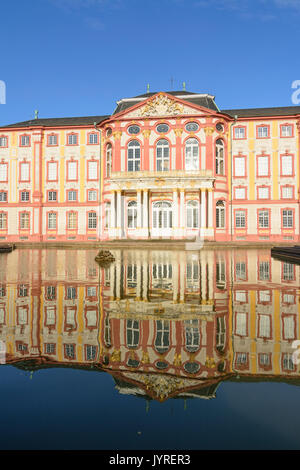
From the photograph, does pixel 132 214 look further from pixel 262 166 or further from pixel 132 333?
pixel 132 333

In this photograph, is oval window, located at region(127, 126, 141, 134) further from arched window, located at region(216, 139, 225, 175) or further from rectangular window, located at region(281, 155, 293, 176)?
rectangular window, located at region(281, 155, 293, 176)

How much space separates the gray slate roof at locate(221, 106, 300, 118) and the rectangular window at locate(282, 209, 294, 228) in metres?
10.6

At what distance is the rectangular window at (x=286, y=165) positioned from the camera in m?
38.7

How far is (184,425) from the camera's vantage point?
8.43 feet

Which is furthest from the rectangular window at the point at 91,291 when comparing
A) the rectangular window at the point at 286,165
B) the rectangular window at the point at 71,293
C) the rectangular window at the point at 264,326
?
the rectangular window at the point at 286,165

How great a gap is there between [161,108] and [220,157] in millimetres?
8359

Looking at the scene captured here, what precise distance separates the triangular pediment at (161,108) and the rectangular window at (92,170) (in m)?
6.70

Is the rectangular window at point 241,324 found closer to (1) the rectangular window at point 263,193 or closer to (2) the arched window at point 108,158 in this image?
(1) the rectangular window at point 263,193

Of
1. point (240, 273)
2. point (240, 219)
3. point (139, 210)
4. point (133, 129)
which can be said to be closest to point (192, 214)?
point (240, 219)

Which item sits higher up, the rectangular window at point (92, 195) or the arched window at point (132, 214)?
the rectangular window at point (92, 195)

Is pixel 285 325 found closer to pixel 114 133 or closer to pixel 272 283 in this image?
pixel 272 283

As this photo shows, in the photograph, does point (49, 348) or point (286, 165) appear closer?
point (49, 348)

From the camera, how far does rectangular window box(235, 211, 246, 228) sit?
39.2m

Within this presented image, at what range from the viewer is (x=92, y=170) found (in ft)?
137
